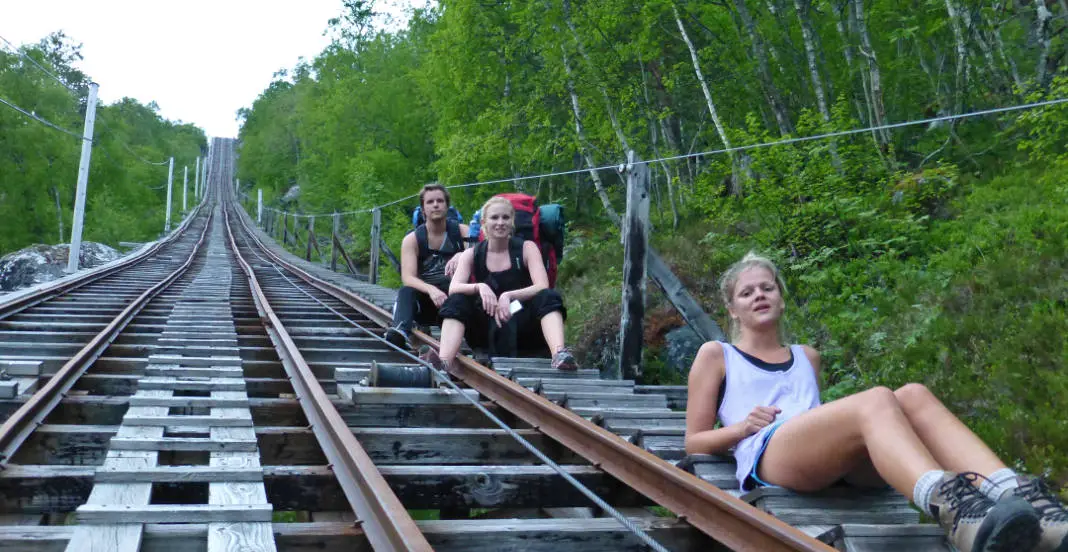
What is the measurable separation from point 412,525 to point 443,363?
303cm

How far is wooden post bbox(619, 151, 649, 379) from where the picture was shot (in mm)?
5707

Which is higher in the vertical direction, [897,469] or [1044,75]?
[1044,75]

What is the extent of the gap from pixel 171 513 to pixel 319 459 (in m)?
1.18

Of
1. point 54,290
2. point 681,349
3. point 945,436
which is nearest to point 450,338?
point 681,349

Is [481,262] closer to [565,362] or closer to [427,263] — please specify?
[565,362]

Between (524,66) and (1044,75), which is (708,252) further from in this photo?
(524,66)

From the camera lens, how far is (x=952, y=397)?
4.86 meters

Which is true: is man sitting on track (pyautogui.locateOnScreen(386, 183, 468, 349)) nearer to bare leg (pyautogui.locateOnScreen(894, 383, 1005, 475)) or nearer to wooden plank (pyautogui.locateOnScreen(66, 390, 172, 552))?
wooden plank (pyautogui.locateOnScreen(66, 390, 172, 552))

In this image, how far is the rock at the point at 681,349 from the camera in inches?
281

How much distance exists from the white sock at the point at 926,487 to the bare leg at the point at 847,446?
0.07ft

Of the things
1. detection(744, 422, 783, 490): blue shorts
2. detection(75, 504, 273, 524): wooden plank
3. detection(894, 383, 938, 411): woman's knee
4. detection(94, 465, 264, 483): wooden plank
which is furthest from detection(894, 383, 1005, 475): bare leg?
detection(94, 465, 264, 483): wooden plank

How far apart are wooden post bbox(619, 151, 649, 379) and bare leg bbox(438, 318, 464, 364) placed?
1.14 metres

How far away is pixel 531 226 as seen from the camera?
6273 mm

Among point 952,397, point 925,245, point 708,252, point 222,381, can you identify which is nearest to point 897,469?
point 952,397
